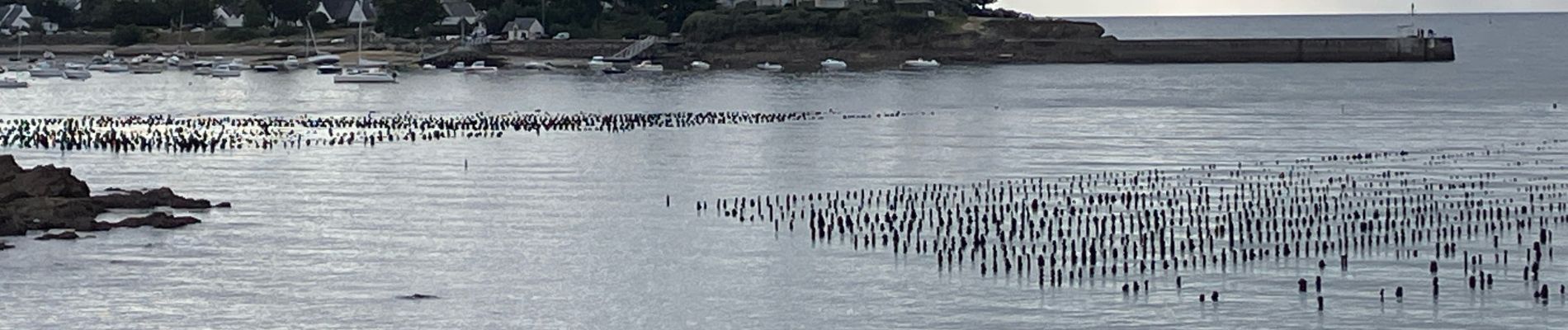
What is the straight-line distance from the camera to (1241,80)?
178 meters

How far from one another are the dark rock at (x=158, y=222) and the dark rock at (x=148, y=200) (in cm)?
401

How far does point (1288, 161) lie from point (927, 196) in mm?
18836

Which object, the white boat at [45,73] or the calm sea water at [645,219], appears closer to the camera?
the calm sea water at [645,219]

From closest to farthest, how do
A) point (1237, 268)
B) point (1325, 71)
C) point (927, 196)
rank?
point (1237, 268) → point (927, 196) → point (1325, 71)

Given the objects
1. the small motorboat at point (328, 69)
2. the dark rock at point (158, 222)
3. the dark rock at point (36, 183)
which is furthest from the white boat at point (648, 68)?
the dark rock at point (158, 222)

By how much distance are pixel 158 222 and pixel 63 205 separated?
266 centimetres

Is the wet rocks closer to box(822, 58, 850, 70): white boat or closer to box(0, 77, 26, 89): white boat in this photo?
box(0, 77, 26, 89): white boat

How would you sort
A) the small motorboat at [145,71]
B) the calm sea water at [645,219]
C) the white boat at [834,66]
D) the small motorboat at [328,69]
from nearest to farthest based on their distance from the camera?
the calm sea water at [645,219] → the small motorboat at [328,69] → the small motorboat at [145,71] → the white boat at [834,66]

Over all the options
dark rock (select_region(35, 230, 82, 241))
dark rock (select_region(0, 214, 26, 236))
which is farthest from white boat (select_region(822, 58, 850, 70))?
dark rock (select_region(35, 230, 82, 241))

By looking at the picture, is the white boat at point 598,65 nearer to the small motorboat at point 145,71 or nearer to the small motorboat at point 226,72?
the small motorboat at point 226,72

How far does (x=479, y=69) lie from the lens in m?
192

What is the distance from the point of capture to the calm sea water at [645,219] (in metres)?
46.9

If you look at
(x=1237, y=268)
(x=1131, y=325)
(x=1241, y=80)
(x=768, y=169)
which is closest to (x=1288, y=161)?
→ (x=768, y=169)

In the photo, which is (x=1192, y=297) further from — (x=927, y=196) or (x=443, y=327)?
(x=927, y=196)
